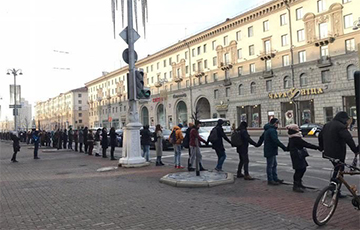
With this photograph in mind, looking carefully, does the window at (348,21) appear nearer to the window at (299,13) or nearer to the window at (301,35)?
the window at (301,35)

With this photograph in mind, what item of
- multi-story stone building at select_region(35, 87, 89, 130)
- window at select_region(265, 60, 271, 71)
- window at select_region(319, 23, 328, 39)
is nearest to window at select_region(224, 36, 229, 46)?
window at select_region(265, 60, 271, 71)

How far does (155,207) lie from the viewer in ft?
20.4

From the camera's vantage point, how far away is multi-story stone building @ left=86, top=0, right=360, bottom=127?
39.4 m

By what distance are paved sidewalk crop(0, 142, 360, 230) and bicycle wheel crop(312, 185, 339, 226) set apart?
0.13 m

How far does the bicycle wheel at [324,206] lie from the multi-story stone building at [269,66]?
32.3 m

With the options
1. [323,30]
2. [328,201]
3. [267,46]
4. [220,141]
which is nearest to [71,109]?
[267,46]

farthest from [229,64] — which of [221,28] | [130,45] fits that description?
[130,45]

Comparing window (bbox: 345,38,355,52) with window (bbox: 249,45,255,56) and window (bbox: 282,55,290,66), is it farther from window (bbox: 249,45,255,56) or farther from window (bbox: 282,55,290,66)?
window (bbox: 249,45,255,56)

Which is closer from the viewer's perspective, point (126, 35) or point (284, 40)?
point (126, 35)

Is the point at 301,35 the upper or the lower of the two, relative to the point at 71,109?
upper

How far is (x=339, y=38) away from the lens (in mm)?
39156

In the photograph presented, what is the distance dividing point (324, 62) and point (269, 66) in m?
9.35

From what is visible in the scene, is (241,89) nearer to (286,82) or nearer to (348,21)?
(286,82)

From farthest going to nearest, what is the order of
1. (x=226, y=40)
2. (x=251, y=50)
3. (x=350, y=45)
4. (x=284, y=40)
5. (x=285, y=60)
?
(x=226, y=40) < (x=251, y=50) < (x=284, y=40) < (x=285, y=60) < (x=350, y=45)
